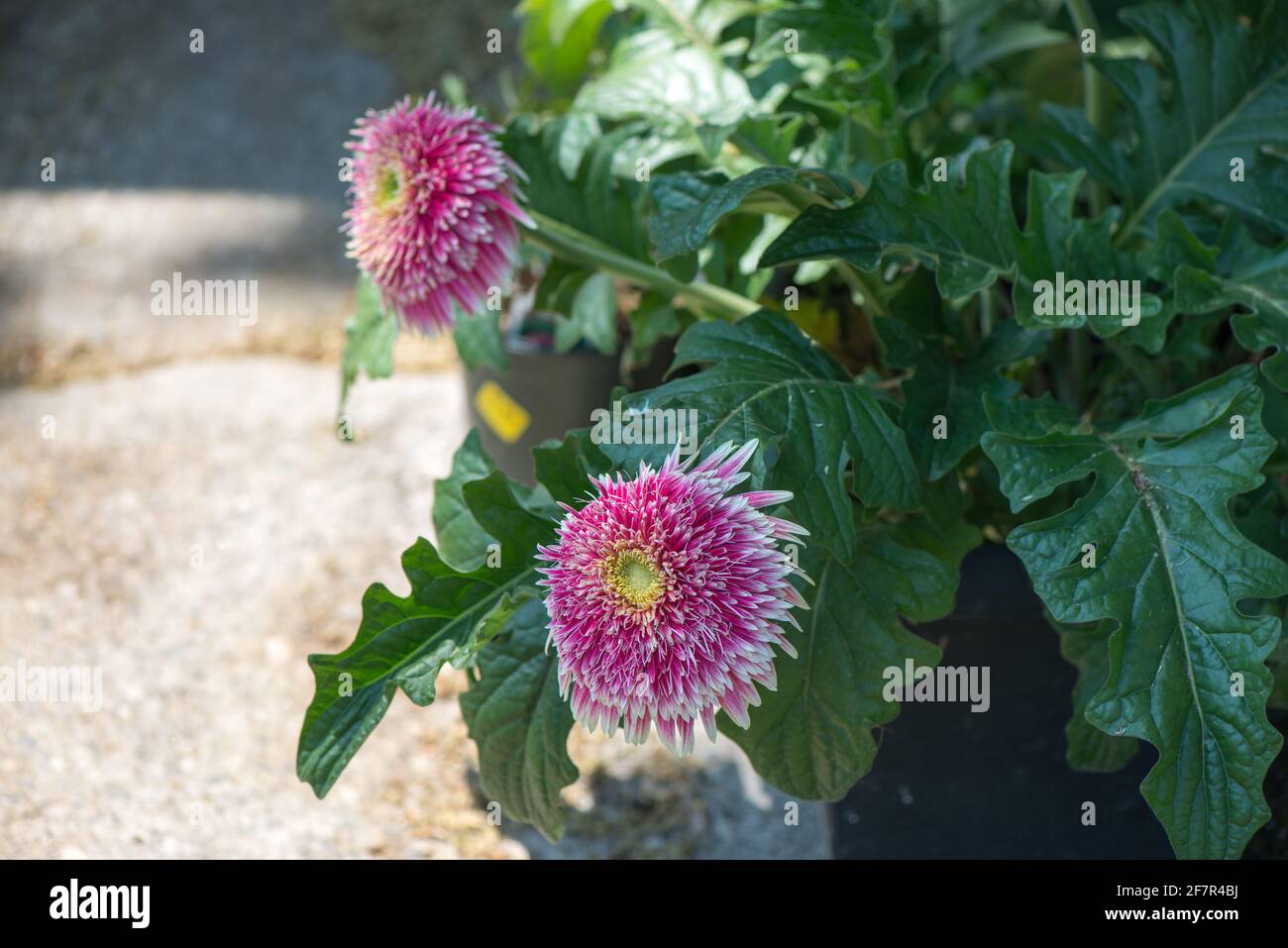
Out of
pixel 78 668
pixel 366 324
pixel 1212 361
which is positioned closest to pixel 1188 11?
pixel 1212 361

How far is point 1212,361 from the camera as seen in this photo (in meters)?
1.31

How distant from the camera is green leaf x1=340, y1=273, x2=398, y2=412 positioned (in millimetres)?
1193

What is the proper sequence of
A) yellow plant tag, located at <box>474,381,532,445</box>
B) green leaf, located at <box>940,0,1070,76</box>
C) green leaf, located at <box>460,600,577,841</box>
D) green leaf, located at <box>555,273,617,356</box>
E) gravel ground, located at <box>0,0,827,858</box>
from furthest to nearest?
yellow plant tag, located at <box>474,381,532,445</box>, gravel ground, located at <box>0,0,827,858</box>, green leaf, located at <box>940,0,1070,76</box>, green leaf, located at <box>555,273,617,356</box>, green leaf, located at <box>460,600,577,841</box>

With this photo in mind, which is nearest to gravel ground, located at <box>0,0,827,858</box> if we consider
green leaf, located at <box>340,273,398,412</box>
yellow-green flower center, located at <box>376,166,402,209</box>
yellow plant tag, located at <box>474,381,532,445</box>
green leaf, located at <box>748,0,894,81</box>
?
Result: yellow plant tag, located at <box>474,381,532,445</box>

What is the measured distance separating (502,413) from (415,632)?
0.87 meters

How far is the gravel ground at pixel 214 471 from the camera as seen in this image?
1.48 meters

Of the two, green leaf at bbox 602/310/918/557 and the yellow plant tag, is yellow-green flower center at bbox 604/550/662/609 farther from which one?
the yellow plant tag

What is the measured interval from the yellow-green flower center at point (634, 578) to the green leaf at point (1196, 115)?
65cm

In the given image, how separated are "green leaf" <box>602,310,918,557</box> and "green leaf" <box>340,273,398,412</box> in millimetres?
357

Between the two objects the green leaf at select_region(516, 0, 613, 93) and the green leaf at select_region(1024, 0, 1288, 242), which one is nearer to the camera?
the green leaf at select_region(1024, 0, 1288, 242)

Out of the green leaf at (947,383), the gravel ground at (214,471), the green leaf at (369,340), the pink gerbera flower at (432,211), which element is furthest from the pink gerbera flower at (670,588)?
the gravel ground at (214,471)

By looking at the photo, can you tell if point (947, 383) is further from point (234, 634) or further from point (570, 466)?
point (234, 634)
